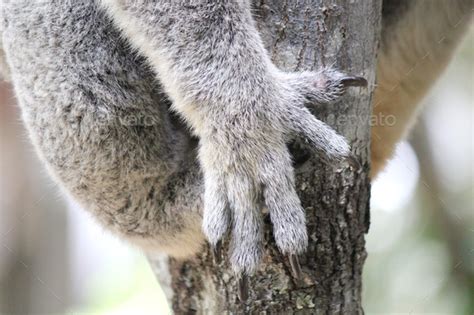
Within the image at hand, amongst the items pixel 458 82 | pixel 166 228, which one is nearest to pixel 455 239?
pixel 458 82

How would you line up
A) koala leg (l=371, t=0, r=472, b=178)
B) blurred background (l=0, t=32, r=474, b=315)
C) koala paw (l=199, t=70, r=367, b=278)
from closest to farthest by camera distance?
koala paw (l=199, t=70, r=367, b=278) → koala leg (l=371, t=0, r=472, b=178) → blurred background (l=0, t=32, r=474, b=315)

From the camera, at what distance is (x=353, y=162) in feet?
6.23

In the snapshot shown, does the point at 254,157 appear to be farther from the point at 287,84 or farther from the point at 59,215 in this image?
the point at 59,215

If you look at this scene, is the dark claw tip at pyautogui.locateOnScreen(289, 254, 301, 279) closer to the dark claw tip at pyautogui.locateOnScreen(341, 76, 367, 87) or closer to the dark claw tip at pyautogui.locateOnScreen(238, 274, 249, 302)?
the dark claw tip at pyautogui.locateOnScreen(238, 274, 249, 302)

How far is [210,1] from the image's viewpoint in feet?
6.15

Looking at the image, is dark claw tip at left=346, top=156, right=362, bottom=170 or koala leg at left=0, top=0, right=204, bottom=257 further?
koala leg at left=0, top=0, right=204, bottom=257

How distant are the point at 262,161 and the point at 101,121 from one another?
2.05 feet

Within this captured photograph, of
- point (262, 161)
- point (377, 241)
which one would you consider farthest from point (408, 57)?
point (377, 241)

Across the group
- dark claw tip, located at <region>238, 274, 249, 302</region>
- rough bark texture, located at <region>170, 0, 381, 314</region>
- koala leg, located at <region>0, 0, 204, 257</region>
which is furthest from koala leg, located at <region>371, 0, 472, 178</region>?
dark claw tip, located at <region>238, 274, 249, 302</region>

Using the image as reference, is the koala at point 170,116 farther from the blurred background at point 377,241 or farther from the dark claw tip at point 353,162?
the blurred background at point 377,241

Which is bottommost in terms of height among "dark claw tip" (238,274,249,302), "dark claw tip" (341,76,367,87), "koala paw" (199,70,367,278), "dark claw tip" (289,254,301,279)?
"dark claw tip" (238,274,249,302)

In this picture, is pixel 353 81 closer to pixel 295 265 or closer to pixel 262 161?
pixel 262 161

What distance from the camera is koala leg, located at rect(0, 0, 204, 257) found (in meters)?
2.13

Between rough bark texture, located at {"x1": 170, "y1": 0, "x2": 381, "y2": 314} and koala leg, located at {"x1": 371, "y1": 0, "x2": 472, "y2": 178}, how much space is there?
0.88 metres
